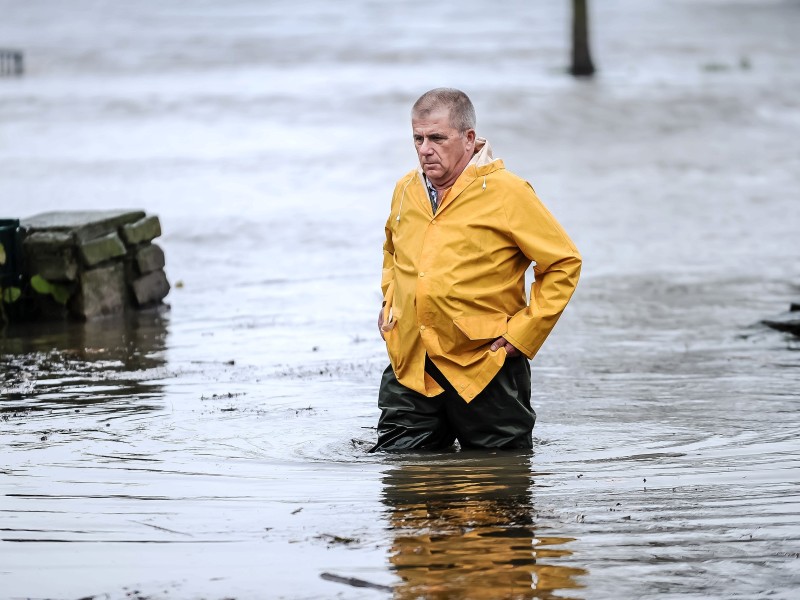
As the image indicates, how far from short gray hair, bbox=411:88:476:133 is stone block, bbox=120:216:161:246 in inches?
221

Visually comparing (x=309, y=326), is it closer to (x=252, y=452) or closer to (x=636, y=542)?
→ (x=252, y=452)

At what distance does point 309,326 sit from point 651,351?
2.50 metres

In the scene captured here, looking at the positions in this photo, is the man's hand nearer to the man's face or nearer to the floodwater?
the floodwater

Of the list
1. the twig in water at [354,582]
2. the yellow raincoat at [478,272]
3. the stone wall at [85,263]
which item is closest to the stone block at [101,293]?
the stone wall at [85,263]

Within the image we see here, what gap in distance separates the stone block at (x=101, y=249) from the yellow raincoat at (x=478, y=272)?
16.4 ft

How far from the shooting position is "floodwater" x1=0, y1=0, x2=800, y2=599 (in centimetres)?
481

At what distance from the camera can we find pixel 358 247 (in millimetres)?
15320

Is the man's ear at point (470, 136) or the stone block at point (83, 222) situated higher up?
the man's ear at point (470, 136)

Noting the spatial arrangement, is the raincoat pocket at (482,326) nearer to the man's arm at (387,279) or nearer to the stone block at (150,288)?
the man's arm at (387,279)

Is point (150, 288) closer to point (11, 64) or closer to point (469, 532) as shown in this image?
point (469, 532)

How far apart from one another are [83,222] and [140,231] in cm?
60

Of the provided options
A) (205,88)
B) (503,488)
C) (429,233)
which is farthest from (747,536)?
(205,88)

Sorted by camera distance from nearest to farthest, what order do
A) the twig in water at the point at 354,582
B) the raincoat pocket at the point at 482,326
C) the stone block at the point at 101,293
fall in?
1. the twig in water at the point at 354,582
2. the raincoat pocket at the point at 482,326
3. the stone block at the point at 101,293

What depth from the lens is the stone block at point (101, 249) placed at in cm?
1051
